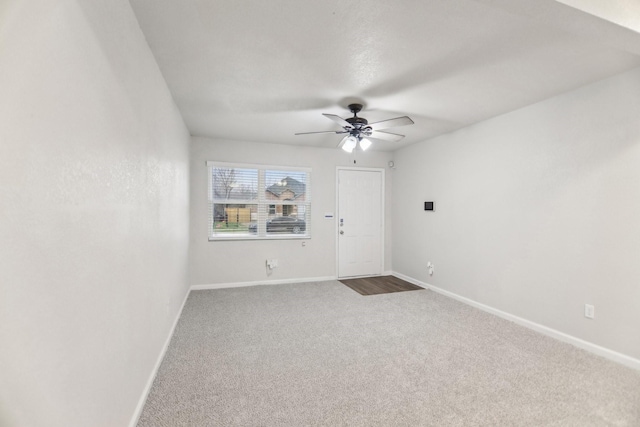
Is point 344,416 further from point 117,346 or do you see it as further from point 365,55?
point 365,55

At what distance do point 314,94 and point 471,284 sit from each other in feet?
10.5

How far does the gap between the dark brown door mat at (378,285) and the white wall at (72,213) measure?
3.34m

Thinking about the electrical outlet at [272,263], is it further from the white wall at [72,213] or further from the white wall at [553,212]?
the white wall at [72,213]

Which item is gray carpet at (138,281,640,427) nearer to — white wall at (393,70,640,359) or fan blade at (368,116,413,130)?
white wall at (393,70,640,359)

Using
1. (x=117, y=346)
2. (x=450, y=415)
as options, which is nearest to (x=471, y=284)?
(x=450, y=415)

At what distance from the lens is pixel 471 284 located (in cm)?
400

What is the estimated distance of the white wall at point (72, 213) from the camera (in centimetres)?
77

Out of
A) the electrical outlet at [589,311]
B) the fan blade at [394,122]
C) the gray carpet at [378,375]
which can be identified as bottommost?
the gray carpet at [378,375]

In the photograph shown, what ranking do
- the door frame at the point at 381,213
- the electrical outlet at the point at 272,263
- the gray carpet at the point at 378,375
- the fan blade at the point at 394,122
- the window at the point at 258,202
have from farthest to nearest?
the door frame at the point at 381,213 → the electrical outlet at the point at 272,263 → the window at the point at 258,202 → the fan blade at the point at 394,122 → the gray carpet at the point at 378,375

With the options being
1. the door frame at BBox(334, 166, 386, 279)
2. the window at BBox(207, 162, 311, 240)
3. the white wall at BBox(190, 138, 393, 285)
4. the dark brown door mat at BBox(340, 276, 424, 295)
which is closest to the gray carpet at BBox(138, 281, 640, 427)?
the dark brown door mat at BBox(340, 276, 424, 295)

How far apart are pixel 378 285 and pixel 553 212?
272 cm

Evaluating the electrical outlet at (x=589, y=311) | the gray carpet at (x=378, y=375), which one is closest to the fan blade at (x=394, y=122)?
the gray carpet at (x=378, y=375)

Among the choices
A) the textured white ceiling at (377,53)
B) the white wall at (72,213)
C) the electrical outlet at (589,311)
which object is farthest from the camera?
the electrical outlet at (589,311)

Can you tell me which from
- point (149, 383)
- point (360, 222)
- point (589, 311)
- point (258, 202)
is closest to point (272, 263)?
point (258, 202)
